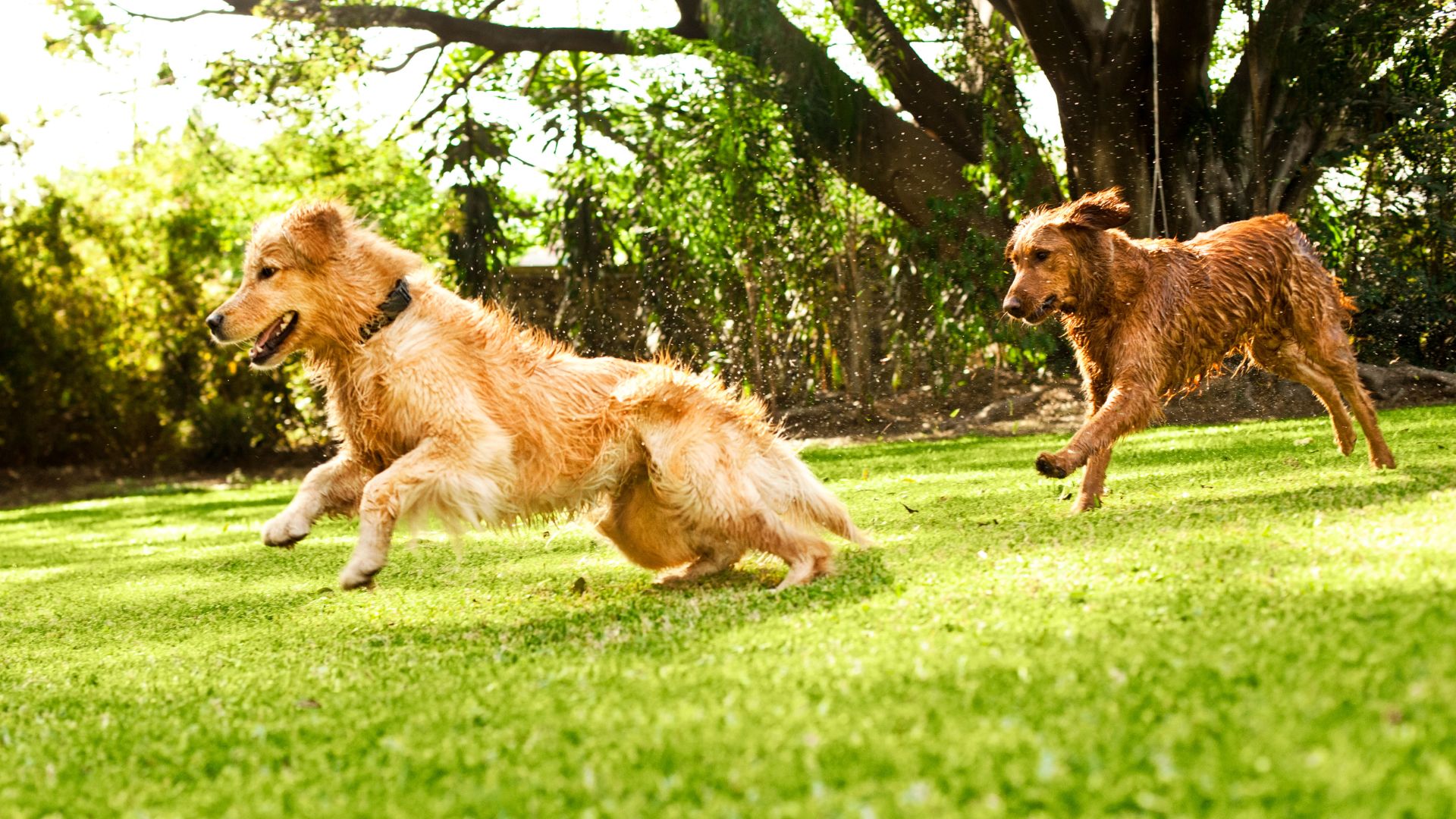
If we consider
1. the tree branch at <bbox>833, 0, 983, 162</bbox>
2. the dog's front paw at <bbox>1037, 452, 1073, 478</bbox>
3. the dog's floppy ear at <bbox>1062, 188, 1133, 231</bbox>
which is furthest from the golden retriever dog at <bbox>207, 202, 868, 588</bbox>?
the tree branch at <bbox>833, 0, 983, 162</bbox>

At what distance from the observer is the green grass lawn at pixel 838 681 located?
205 cm

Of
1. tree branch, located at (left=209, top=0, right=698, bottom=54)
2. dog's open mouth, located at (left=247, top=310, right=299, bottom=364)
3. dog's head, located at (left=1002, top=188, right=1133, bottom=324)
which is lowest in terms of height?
dog's open mouth, located at (left=247, top=310, right=299, bottom=364)

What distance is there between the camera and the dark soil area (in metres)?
11.5

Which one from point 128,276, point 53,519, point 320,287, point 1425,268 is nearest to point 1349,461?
point 320,287

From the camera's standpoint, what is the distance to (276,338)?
14.7ft

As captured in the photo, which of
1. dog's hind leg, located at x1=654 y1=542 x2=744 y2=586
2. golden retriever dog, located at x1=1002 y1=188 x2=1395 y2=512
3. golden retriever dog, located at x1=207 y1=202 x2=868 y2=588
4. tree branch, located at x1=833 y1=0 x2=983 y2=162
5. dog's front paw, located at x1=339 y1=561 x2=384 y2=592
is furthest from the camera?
tree branch, located at x1=833 y1=0 x2=983 y2=162

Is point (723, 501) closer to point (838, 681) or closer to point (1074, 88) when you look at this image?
point (838, 681)

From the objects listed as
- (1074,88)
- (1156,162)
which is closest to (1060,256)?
(1156,162)

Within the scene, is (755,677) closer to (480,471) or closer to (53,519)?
(480,471)

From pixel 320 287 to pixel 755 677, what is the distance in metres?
2.46

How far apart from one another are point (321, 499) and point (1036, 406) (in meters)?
Answer: 9.80

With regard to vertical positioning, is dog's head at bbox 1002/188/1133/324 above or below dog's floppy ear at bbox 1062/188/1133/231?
below

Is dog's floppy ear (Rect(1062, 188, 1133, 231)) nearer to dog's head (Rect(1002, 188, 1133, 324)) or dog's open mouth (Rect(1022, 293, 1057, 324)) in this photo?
dog's head (Rect(1002, 188, 1133, 324))

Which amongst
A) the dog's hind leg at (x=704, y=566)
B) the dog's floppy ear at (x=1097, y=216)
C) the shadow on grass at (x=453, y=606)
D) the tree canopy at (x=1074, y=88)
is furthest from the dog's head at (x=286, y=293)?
the tree canopy at (x=1074, y=88)
